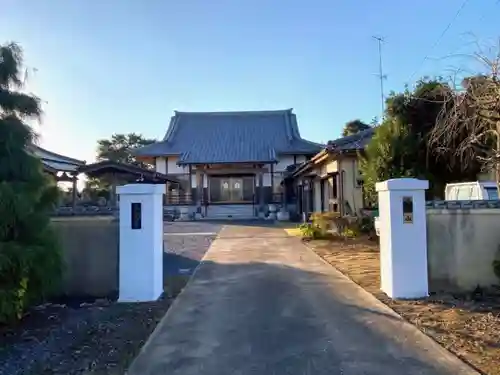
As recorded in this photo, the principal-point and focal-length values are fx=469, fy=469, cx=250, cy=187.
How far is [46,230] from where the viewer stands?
596cm

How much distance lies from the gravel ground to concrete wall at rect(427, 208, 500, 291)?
4195 mm

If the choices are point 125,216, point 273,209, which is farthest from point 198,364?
point 273,209

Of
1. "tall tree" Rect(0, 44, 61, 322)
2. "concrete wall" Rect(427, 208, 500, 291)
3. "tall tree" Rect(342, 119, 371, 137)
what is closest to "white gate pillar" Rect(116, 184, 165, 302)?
"tall tree" Rect(0, 44, 61, 322)

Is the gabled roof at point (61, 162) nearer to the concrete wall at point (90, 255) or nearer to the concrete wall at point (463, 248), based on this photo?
the concrete wall at point (90, 255)

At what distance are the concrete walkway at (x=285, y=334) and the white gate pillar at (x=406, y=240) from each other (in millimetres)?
593

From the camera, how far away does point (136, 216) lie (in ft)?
23.4

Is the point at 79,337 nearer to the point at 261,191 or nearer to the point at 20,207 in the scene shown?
the point at 20,207

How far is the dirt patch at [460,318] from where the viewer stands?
4509 millimetres

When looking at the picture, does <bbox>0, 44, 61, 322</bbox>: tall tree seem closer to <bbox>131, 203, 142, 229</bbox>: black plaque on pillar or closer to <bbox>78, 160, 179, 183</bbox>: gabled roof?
<bbox>131, 203, 142, 229</bbox>: black plaque on pillar

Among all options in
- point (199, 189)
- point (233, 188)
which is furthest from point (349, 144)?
point (233, 188)

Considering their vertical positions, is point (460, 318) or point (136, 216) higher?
point (136, 216)

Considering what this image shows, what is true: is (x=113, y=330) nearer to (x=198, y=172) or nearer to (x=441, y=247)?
(x=441, y=247)

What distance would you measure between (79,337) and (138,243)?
200cm

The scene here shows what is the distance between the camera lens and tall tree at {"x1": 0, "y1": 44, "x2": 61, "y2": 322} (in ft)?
17.3
